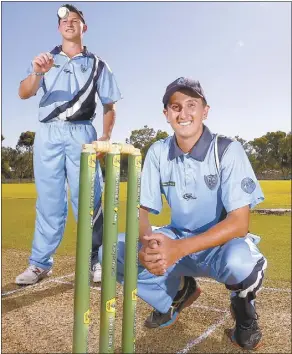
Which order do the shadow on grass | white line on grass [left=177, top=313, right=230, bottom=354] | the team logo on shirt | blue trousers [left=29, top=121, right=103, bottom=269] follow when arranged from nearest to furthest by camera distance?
1. the team logo on shirt
2. blue trousers [left=29, top=121, right=103, bottom=269]
3. white line on grass [left=177, top=313, right=230, bottom=354]
4. the shadow on grass

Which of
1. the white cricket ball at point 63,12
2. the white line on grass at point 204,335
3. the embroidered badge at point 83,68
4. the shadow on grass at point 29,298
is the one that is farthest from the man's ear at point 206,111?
the shadow on grass at point 29,298

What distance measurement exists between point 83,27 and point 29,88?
1.35ft

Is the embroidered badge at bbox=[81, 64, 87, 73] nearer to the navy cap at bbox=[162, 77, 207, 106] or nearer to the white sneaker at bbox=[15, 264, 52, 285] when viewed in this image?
the navy cap at bbox=[162, 77, 207, 106]

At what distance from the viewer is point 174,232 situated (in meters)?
2.71

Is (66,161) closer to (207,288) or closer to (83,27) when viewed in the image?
(83,27)

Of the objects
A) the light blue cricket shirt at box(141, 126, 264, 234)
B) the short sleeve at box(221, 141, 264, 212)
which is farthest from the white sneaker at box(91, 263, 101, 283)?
the short sleeve at box(221, 141, 264, 212)

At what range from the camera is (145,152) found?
2.74 m

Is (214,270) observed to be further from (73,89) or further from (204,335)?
(73,89)

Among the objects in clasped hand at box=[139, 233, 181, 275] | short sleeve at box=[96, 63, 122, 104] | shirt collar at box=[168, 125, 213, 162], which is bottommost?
clasped hand at box=[139, 233, 181, 275]

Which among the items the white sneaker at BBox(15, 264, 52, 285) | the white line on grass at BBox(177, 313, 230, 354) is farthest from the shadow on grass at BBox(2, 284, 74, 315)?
the white line on grass at BBox(177, 313, 230, 354)

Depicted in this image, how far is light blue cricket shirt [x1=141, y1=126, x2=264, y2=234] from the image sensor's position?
2.38m

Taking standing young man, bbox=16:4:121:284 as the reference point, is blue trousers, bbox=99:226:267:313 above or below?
below

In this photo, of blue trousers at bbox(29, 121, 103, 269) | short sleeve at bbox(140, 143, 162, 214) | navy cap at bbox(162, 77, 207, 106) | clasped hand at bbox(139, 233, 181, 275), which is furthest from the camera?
blue trousers at bbox(29, 121, 103, 269)

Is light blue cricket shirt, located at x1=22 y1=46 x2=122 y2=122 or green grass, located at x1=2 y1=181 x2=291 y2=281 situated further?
green grass, located at x1=2 y1=181 x2=291 y2=281
